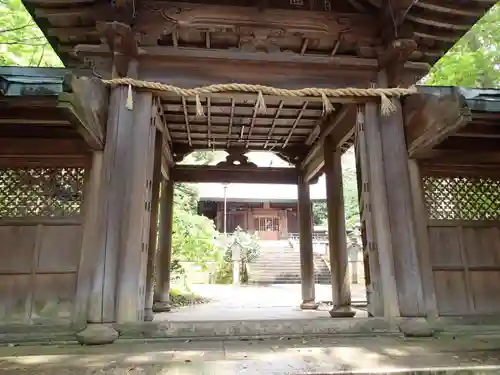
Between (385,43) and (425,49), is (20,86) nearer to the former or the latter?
(385,43)

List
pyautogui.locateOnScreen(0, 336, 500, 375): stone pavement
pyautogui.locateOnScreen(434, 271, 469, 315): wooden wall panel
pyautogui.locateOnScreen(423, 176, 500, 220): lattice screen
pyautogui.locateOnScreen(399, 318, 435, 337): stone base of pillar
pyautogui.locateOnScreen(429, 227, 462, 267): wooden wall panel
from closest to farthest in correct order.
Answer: pyautogui.locateOnScreen(0, 336, 500, 375): stone pavement, pyautogui.locateOnScreen(399, 318, 435, 337): stone base of pillar, pyautogui.locateOnScreen(434, 271, 469, 315): wooden wall panel, pyautogui.locateOnScreen(429, 227, 462, 267): wooden wall panel, pyautogui.locateOnScreen(423, 176, 500, 220): lattice screen

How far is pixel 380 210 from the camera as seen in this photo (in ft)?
13.8

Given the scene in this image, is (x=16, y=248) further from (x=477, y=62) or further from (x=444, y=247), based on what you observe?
(x=477, y=62)

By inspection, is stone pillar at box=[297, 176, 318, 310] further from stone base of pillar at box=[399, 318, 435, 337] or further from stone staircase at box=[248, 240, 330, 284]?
stone staircase at box=[248, 240, 330, 284]

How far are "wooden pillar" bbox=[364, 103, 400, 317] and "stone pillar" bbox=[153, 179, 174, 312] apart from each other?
17.0 feet

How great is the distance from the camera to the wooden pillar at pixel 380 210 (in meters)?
3.95

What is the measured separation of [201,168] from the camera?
337 inches

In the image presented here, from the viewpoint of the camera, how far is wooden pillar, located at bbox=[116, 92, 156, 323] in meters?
3.66

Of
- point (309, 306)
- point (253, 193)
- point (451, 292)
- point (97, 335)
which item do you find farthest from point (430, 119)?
point (253, 193)

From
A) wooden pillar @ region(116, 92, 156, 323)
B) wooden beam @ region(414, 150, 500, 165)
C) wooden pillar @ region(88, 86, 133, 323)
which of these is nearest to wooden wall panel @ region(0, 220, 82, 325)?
wooden pillar @ region(88, 86, 133, 323)

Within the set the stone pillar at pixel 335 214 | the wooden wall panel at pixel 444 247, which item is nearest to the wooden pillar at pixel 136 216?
the wooden wall panel at pixel 444 247

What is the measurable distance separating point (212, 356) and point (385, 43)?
4.07 metres

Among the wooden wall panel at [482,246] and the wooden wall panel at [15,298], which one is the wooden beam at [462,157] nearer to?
the wooden wall panel at [482,246]

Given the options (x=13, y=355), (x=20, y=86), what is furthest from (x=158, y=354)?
(x=20, y=86)
